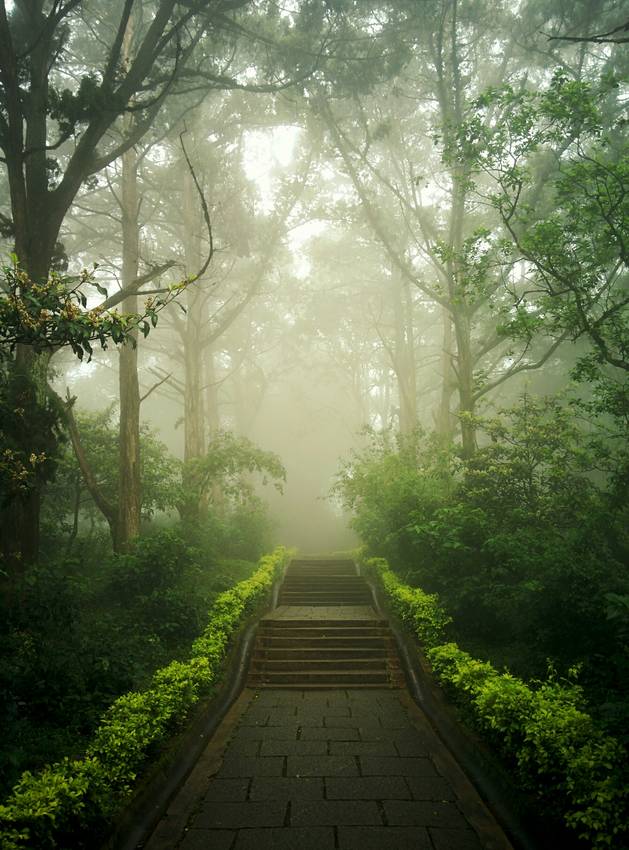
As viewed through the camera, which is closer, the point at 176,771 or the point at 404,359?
the point at 176,771

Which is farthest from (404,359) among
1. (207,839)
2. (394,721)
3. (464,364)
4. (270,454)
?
(207,839)

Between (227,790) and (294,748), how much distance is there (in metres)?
1.08

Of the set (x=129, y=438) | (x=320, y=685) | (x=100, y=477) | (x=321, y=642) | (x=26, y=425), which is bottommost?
(x=320, y=685)

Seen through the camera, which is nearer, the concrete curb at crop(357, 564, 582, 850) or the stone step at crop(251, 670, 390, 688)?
the concrete curb at crop(357, 564, 582, 850)

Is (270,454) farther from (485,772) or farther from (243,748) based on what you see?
(485,772)

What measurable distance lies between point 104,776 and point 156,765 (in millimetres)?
887

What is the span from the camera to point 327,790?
15.8 feet

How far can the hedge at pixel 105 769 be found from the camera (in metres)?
3.30

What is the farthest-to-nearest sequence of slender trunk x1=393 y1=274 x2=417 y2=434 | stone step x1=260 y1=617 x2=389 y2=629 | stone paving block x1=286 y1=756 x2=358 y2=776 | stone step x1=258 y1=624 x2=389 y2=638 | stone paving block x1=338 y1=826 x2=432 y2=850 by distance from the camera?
slender trunk x1=393 y1=274 x2=417 y2=434, stone step x1=260 y1=617 x2=389 y2=629, stone step x1=258 y1=624 x2=389 y2=638, stone paving block x1=286 y1=756 x2=358 y2=776, stone paving block x1=338 y1=826 x2=432 y2=850

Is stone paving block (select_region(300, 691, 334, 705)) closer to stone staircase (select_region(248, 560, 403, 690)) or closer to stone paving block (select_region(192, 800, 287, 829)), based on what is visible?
stone staircase (select_region(248, 560, 403, 690))

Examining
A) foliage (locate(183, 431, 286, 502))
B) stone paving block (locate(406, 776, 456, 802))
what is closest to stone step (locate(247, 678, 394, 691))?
stone paving block (locate(406, 776, 456, 802))

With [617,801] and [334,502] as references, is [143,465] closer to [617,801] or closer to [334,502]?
[617,801]

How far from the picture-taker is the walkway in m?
4.10

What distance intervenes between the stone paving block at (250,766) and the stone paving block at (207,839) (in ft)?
A: 3.08
